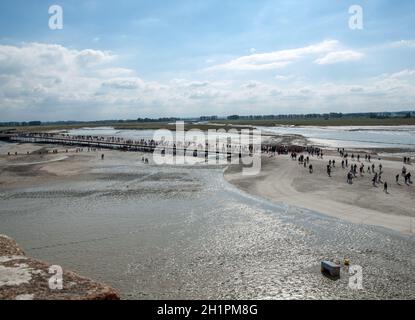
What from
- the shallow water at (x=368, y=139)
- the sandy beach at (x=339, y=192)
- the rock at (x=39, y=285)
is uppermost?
the shallow water at (x=368, y=139)

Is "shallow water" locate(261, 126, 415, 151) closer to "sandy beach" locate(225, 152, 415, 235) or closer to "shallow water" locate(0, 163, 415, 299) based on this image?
"sandy beach" locate(225, 152, 415, 235)

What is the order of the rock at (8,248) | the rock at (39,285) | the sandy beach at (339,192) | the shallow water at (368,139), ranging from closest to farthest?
the rock at (39,285), the rock at (8,248), the sandy beach at (339,192), the shallow water at (368,139)

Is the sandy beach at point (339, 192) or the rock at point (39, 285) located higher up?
the rock at point (39, 285)

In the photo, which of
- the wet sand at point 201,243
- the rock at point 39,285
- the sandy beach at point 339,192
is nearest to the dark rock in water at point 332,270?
the wet sand at point 201,243

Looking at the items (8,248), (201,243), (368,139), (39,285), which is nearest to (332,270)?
(201,243)

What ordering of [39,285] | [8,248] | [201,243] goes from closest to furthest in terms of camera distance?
[39,285], [8,248], [201,243]

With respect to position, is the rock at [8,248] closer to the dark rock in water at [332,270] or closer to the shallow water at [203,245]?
the shallow water at [203,245]

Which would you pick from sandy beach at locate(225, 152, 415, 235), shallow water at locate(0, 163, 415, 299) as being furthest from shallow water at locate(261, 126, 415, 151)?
shallow water at locate(0, 163, 415, 299)

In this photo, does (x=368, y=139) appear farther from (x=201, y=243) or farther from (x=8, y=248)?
(x=8, y=248)
